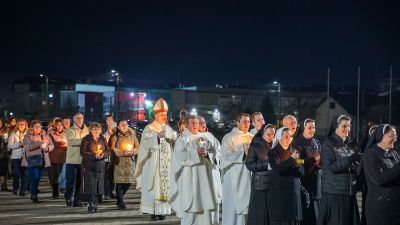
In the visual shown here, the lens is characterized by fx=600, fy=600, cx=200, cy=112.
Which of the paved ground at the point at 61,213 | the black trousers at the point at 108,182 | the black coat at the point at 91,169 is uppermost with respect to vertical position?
the black coat at the point at 91,169

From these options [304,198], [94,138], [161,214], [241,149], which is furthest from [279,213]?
[94,138]

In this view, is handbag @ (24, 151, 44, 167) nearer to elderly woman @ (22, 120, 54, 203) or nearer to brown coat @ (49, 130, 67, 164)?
elderly woman @ (22, 120, 54, 203)

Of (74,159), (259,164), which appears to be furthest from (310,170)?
(74,159)

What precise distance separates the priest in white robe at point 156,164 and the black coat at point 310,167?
3.04 metres

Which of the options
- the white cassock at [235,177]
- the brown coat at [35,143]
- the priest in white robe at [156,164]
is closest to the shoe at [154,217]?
the priest in white robe at [156,164]

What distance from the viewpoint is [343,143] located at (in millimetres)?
7910

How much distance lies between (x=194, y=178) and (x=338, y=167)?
288 cm

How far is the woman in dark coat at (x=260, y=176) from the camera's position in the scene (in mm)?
8219

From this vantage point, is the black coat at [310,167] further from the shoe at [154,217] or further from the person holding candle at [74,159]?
the person holding candle at [74,159]

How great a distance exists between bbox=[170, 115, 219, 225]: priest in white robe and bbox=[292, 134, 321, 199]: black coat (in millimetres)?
1508

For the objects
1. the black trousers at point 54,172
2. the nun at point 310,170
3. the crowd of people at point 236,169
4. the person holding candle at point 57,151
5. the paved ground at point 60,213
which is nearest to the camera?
the crowd of people at point 236,169

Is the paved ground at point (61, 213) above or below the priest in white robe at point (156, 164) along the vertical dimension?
below

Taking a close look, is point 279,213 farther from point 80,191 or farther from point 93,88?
point 93,88

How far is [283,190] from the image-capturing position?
8062 millimetres
